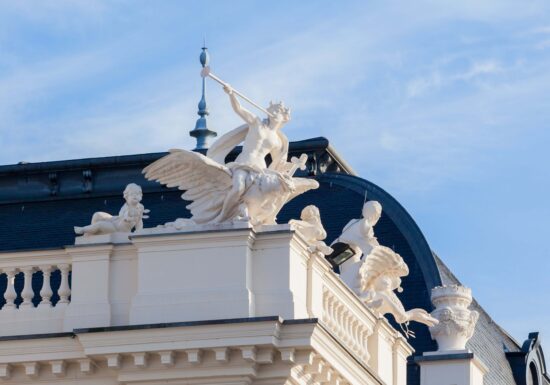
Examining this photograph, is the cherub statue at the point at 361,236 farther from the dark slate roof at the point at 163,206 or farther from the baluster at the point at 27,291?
the baluster at the point at 27,291

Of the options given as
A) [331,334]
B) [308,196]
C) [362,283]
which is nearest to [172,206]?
[308,196]

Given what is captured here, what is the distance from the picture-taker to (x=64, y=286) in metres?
39.3

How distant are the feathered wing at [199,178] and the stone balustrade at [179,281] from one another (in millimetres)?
467

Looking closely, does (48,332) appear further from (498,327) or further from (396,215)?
(498,327)

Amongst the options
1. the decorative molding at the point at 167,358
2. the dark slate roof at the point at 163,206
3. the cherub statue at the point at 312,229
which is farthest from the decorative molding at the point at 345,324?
the dark slate roof at the point at 163,206

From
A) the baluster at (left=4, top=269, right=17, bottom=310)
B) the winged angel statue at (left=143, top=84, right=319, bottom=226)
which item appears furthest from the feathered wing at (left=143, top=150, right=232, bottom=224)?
the baluster at (left=4, top=269, right=17, bottom=310)

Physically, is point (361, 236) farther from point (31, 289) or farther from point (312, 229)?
point (31, 289)

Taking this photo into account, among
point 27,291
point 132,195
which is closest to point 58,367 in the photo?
point 27,291

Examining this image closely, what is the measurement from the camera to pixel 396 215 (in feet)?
156

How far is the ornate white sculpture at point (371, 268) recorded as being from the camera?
1651 inches

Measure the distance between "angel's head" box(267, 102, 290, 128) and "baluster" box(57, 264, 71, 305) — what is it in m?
3.62

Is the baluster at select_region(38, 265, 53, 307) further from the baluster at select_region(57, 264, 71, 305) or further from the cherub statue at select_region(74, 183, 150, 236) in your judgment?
the cherub statue at select_region(74, 183, 150, 236)

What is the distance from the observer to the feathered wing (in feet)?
128

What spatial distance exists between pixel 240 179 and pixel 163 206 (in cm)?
959
